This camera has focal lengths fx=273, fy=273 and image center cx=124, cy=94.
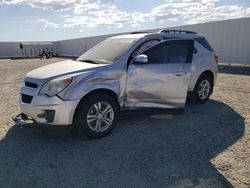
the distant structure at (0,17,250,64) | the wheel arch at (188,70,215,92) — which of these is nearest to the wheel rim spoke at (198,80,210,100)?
the wheel arch at (188,70,215,92)

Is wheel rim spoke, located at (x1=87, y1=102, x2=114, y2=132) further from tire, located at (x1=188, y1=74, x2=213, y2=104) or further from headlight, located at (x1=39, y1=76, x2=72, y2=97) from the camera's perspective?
tire, located at (x1=188, y1=74, x2=213, y2=104)

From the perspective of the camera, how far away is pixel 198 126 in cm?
541

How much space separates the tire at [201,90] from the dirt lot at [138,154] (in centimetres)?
94

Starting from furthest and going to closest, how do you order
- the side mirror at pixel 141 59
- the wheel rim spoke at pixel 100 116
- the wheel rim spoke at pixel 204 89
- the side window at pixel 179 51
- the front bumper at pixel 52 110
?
the wheel rim spoke at pixel 204 89, the side window at pixel 179 51, the side mirror at pixel 141 59, the wheel rim spoke at pixel 100 116, the front bumper at pixel 52 110

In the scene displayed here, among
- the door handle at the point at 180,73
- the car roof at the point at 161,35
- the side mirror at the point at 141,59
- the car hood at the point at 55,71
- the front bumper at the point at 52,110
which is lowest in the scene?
the front bumper at the point at 52,110

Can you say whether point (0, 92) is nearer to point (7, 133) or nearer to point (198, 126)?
point (7, 133)

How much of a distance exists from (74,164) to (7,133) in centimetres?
187

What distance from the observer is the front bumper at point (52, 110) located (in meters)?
4.25

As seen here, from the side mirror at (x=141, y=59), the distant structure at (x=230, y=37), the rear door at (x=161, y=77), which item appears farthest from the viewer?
the distant structure at (x=230, y=37)

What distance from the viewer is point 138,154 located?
13.6 ft

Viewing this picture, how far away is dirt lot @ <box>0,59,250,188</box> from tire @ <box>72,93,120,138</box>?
7.1 inches

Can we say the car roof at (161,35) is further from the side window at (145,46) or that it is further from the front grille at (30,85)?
the front grille at (30,85)

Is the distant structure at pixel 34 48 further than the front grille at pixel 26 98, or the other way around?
the distant structure at pixel 34 48

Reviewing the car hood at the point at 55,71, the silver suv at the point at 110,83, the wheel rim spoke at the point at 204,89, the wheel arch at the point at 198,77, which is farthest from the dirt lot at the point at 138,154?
the wheel rim spoke at the point at 204,89
